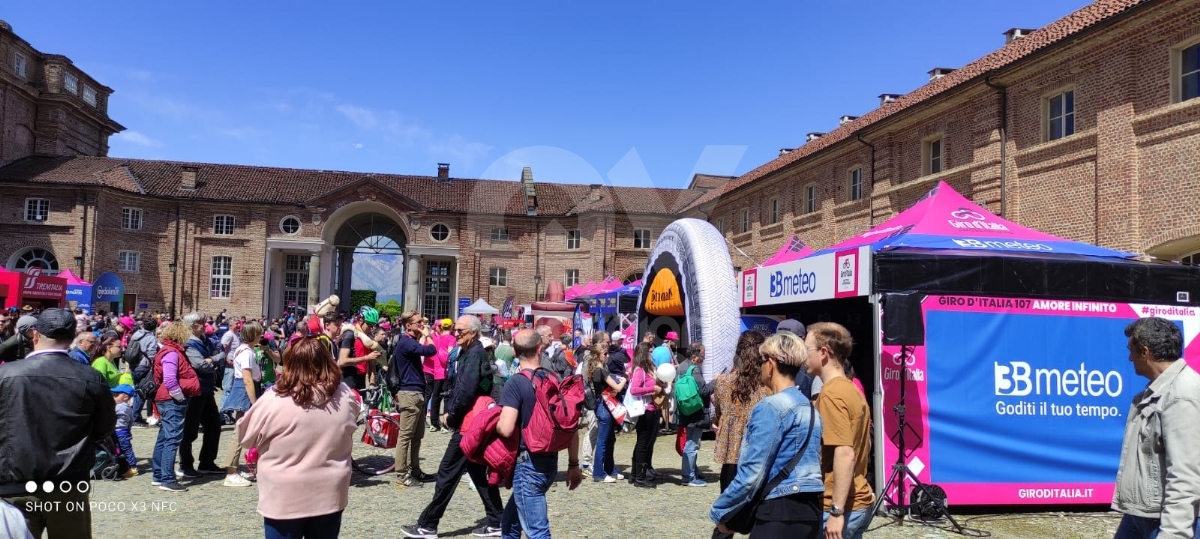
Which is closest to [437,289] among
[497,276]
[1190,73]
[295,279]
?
[497,276]

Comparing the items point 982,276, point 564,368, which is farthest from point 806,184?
point 982,276

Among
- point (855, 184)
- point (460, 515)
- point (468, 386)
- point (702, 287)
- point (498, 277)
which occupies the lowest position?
point (460, 515)

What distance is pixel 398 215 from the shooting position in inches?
1741

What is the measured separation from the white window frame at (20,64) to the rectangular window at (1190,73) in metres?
47.5

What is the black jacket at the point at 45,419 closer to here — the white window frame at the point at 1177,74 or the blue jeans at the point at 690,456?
the blue jeans at the point at 690,456

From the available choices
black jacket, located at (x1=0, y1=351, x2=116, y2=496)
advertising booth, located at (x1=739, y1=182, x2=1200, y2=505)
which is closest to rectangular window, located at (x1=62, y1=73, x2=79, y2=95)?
black jacket, located at (x1=0, y1=351, x2=116, y2=496)

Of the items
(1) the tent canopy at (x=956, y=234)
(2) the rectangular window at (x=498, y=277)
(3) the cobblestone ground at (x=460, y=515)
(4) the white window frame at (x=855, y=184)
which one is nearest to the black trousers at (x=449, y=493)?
(3) the cobblestone ground at (x=460, y=515)

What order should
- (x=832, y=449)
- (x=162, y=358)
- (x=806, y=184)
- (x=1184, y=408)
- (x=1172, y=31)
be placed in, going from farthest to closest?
(x=806, y=184) → (x=1172, y=31) → (x=162, y=358) → (x=832, y=449) → (x=1184, y=408)

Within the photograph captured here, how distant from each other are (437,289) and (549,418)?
1689 inches

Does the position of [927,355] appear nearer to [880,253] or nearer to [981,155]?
[880,253]

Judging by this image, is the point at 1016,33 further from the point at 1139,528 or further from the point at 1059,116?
the point at 1139,528

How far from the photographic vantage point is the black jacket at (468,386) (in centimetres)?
638

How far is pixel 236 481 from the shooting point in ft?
25.5

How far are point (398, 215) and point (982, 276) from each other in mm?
40005
